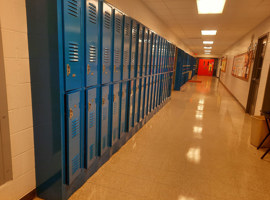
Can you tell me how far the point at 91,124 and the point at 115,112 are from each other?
61cm

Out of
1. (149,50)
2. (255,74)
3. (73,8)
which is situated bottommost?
(255,74)

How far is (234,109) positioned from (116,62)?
197 inches

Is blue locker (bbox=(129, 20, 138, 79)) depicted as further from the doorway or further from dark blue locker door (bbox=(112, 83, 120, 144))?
the doorway

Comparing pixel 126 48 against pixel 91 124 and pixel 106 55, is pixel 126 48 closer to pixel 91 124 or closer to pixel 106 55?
pixel 106 55

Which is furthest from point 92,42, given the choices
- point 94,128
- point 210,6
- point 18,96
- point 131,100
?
point 210,6

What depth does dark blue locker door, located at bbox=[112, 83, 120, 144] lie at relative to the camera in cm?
249

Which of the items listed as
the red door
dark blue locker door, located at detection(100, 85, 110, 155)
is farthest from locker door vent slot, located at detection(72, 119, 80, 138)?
the red door

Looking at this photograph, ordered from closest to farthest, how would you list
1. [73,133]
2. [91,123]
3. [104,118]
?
1. [73,133]
2. [91,123]
3. [104,118]

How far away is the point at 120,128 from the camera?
9.20ft

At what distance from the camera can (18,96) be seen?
1.52 metres

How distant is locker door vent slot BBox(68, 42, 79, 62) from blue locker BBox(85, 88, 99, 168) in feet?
1.23

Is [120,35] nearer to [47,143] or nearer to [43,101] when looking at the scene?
[43,101]

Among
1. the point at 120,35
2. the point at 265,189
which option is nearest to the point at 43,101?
the point at 120,35

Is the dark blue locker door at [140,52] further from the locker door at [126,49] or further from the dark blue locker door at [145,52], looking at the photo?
the locker door at [126,49]
